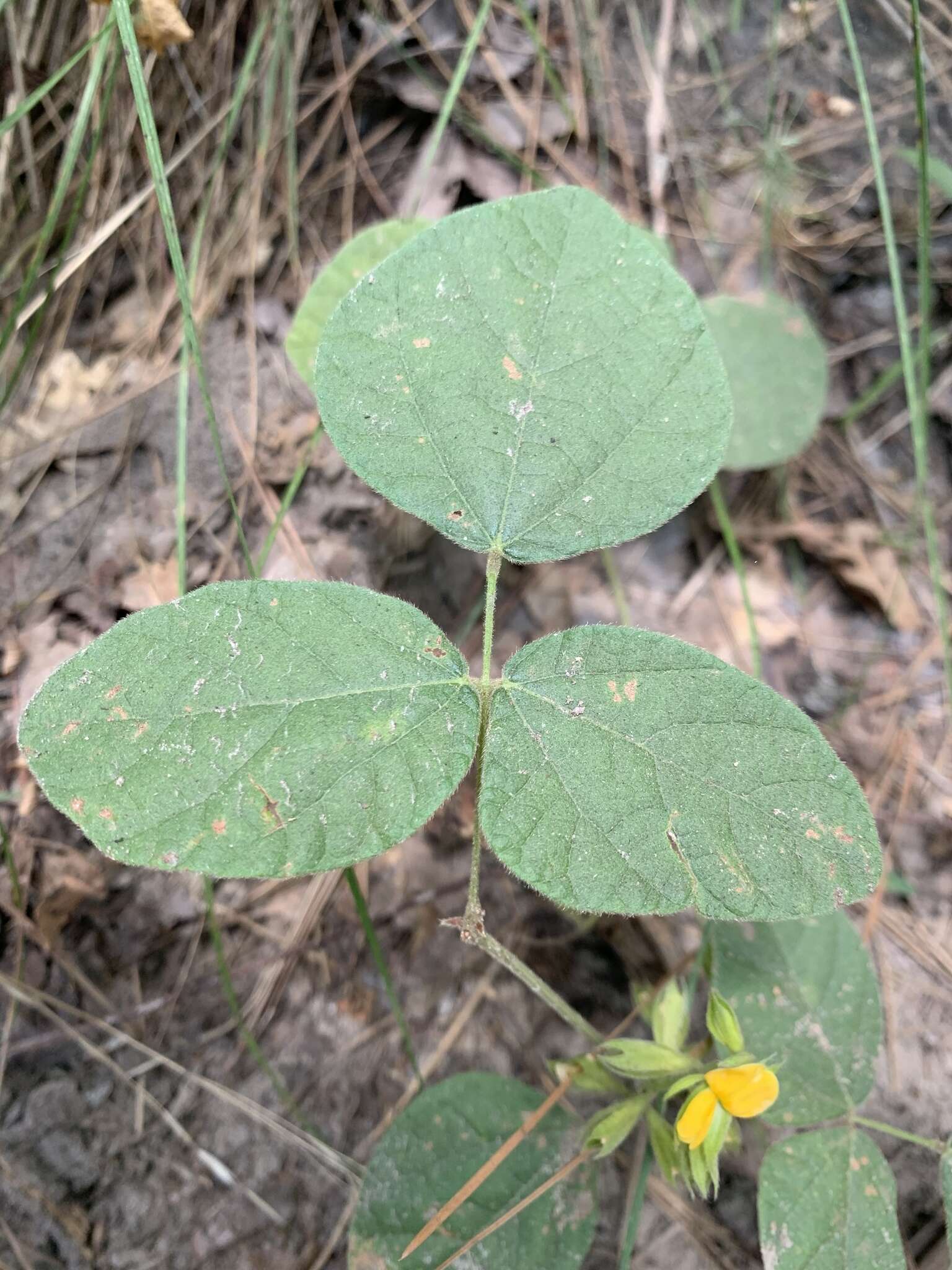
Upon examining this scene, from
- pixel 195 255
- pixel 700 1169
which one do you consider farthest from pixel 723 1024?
pixel 195 255

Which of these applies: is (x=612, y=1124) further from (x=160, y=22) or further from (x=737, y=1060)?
(x=160, y=22)

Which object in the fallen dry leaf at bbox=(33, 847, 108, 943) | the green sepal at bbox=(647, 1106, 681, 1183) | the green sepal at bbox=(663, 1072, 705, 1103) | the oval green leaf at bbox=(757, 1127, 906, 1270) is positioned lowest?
the oval green leaf at bbox=(757, 1127, 906, 1270)

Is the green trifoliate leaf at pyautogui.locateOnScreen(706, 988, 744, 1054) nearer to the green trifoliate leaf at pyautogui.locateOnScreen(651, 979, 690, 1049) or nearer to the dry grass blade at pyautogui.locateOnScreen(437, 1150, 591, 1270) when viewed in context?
the green trifoliate leaf at pyautogui.locateOnScreen(651, 979, 690, 1049)

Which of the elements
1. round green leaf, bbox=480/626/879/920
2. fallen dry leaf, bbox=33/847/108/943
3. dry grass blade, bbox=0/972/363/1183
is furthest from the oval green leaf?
fallen dry leaf, bbox=33/847/108/943

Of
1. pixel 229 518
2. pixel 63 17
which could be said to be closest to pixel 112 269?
pixel 63 17

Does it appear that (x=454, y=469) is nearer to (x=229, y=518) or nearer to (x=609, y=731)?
(x=609, y=731)

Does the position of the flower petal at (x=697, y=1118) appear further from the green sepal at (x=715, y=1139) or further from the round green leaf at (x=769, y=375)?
the round green leaf at (x=769, y=375)
